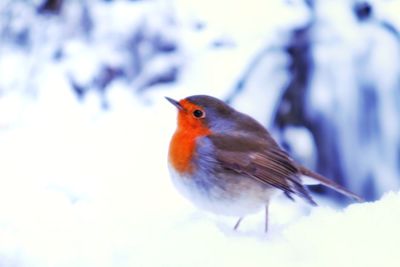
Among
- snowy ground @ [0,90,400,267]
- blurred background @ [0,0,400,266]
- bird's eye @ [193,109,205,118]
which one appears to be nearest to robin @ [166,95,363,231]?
bird's eye @ [193,109,205,118]

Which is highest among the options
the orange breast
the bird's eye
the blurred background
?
the blurred background

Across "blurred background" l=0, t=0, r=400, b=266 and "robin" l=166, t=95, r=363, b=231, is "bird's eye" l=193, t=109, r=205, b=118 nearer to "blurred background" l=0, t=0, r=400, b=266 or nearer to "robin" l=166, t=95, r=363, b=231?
"robin" l=166, t=95, r=363, b=231

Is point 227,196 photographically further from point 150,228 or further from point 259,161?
point 150,228

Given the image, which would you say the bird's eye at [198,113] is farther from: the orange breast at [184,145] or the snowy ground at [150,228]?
the snowy ground at [150,228]

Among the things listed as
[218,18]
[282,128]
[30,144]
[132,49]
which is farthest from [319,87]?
[30,144]

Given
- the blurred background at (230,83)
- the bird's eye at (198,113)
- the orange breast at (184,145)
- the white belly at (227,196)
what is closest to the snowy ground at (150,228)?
the white belly at (227,196)

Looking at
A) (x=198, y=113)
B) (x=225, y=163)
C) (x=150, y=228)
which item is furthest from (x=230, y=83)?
(x=150, y=228)
